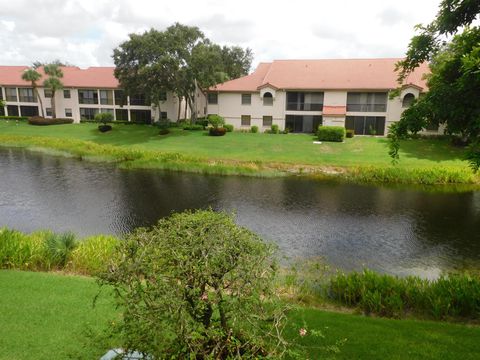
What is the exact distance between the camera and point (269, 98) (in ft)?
162

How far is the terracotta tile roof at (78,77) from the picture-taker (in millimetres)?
60094

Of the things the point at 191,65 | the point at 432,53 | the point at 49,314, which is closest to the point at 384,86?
the point at 191,65

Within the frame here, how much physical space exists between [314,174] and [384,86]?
786 inches

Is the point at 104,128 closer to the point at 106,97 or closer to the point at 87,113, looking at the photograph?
the point at 106,97

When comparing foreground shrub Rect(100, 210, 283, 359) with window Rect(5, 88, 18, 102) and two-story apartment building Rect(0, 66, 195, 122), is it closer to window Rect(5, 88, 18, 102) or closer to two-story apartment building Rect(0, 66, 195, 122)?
two-story apartment building Rect(0, 66, 195, 122)

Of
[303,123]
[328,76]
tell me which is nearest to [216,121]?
[303,123]

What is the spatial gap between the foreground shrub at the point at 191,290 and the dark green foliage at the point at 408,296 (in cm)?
515

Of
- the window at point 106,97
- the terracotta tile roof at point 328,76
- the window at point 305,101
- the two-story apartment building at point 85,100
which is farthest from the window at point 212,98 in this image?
the window at point 106,97

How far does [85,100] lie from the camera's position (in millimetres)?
60625

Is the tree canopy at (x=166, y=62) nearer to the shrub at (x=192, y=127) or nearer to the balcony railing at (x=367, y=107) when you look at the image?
the shrub at (x=192, y=127)

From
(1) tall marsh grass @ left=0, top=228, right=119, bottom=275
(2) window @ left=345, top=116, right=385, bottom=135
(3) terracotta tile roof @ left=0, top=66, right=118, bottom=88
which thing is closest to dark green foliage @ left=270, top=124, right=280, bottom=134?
(2) window @ left=345, top=116, right=385, bottom=135

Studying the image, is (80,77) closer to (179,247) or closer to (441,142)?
(441,142)

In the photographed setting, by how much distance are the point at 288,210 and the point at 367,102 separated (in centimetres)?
2959

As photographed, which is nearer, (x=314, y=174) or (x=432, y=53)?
(x=432, y=53)
